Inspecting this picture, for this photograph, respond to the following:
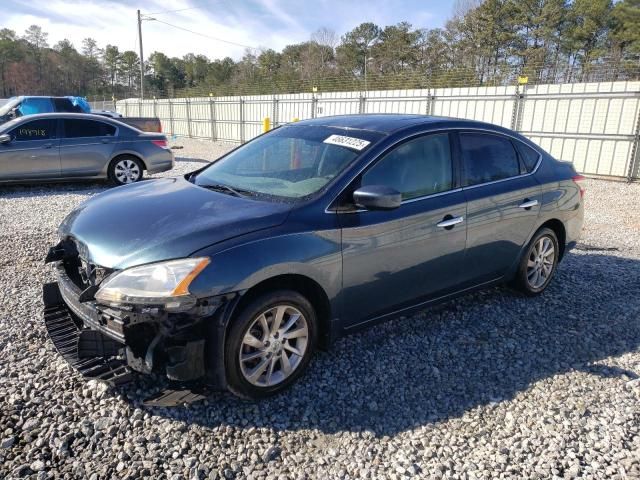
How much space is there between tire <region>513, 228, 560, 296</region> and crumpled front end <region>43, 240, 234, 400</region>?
3.01 m

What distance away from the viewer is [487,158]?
13.3ft

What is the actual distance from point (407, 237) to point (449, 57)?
114 ft

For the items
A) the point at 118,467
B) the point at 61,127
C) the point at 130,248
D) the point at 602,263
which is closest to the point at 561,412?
the point at 118,467

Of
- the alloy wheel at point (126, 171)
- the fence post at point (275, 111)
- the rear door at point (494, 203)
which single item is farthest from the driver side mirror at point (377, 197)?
the fence post at point (275, 111)

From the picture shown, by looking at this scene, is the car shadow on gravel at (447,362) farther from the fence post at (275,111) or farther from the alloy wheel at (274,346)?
the fence post at (275,111)

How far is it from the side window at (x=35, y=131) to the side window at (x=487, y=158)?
8485 millimetres

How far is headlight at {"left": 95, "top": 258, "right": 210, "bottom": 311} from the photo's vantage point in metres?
2.44

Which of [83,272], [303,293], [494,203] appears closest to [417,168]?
[494,203]

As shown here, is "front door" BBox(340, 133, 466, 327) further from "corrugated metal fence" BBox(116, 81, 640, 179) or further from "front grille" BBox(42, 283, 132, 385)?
"corrugated metal fence" BBox(116, 81, 640, 179)

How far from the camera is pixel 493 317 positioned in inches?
163

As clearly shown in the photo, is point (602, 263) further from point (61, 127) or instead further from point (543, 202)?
point (61, 127)

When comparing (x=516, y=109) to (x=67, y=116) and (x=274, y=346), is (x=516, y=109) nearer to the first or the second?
(x=67, y=116)

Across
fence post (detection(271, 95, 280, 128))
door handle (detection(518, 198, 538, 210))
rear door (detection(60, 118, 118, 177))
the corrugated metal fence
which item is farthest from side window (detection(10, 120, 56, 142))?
fence post (detection(271, 95, 280, 128))

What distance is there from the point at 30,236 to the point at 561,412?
6281 mm
